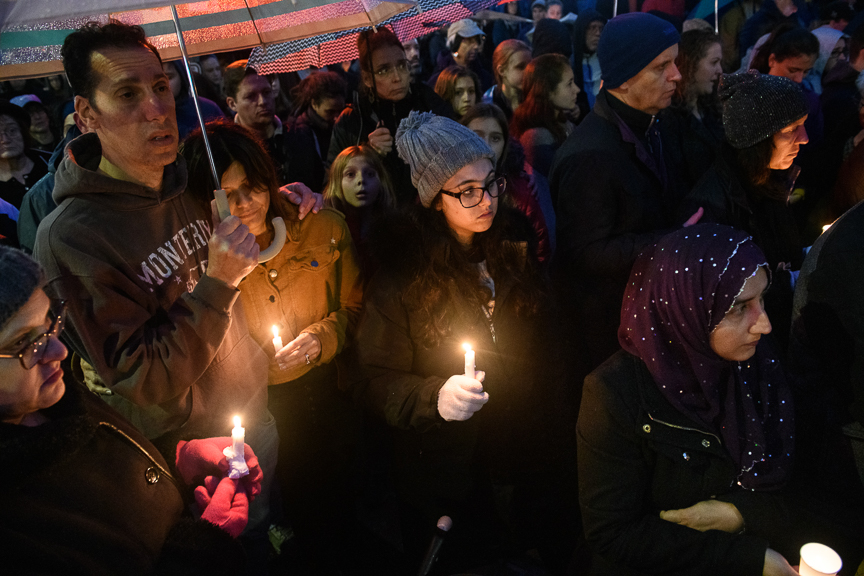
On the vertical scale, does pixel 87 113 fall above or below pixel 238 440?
above

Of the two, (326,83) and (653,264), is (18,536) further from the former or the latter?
(326,83)

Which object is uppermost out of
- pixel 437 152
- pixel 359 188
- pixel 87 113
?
pixel 87 113

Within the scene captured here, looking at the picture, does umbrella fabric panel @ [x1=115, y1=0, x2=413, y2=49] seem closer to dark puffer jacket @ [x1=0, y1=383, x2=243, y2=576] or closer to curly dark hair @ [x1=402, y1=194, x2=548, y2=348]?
curly dark hair @ [x1=402, y1=194, x2=548, y2=348]

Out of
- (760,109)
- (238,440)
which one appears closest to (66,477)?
(238,440)

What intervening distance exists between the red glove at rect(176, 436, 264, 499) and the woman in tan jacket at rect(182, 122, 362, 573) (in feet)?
1.75

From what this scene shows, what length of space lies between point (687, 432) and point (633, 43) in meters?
2.39

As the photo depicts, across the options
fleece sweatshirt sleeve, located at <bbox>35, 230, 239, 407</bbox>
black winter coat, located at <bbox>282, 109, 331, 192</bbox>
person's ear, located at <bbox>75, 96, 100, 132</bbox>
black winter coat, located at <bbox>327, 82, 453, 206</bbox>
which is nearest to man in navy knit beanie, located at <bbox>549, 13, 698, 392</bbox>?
black winter coat, located at <bbox>327, 82, 453, 206</bbox>

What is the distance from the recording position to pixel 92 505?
1589mm

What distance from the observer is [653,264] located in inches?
86.1

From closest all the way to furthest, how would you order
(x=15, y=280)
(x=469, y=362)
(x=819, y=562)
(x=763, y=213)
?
(x=15, y=280), (x=819, y=562), (x=469, y=362), (x=763, y=213)

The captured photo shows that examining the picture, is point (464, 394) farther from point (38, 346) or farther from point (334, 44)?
point (334, 44)

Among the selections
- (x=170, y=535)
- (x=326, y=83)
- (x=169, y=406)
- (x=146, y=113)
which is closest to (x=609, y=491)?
(x=170, y=535)

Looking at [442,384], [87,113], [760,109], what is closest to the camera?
[87,113]

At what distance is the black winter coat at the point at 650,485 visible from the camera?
6.66ft
